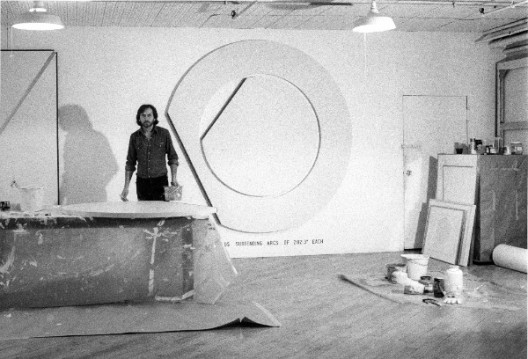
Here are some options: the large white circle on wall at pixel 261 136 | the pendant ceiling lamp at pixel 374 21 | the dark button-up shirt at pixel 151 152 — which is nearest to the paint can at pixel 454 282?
the pendant ceiling lamp at pixel 374 21

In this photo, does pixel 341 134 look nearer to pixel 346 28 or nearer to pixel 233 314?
pixel 346 28

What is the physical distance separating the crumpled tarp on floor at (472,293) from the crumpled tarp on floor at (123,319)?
4.29 ft

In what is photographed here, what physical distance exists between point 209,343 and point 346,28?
486cm

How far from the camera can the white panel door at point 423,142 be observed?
8.59 m

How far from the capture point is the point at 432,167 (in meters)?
8.67

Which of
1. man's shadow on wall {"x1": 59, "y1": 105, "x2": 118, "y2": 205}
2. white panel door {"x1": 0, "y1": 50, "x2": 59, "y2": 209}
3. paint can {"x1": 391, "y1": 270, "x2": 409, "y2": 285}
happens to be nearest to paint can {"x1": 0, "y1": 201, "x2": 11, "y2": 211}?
white panel door {"x1": 0, "y1": 50, "x2": 59, "y2": 209}

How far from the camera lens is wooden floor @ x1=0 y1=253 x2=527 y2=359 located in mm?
4305

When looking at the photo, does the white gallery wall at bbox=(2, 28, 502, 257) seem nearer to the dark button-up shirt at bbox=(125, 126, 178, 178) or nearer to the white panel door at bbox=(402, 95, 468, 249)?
the white panel door at bbox=(402, 95, 468, 249)

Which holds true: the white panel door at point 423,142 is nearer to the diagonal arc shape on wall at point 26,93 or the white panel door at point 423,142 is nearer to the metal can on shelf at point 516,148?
the metal can on shelf at point 516,148

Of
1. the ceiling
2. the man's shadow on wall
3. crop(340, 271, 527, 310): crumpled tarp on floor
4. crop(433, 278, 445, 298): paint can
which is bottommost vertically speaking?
crop(340, 271, 527, 310): crumpled tarp on floor

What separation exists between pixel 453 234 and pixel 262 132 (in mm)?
2462

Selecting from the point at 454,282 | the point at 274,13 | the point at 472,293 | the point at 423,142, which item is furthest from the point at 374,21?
the point at 423,142

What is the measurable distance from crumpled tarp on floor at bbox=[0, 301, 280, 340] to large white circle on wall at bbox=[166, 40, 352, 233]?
2.88 metres

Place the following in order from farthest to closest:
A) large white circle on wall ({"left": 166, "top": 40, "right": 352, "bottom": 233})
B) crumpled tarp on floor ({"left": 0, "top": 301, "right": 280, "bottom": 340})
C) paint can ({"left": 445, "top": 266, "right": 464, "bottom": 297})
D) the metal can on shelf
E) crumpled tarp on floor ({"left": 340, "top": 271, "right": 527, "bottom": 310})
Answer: the metal can on shelf, large white circle on wall ({"left": 166, "top": 40, "right": 352, "bottom": 233}), paint can ({"left": 445, "top": 266, "right": 464, "bottom": 297}), crumpled tarp on floor ({"left": 340, "top": 271, "right": 527, "bottom": 310}), crumpled tarp on floor ({"left": 0, "top": 301, "right": 280, "bottom": 340})
